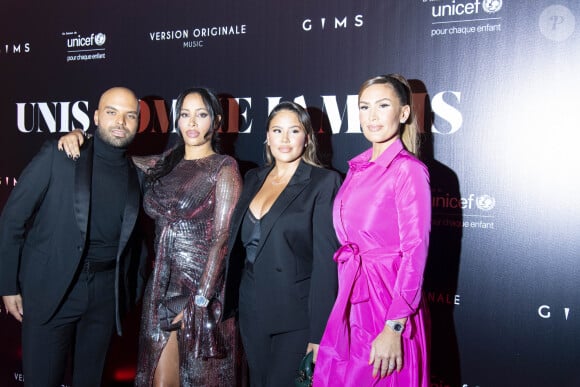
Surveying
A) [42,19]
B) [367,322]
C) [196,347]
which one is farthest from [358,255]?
[42,19]

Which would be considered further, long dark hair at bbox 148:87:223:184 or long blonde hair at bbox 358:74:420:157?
long dark hair at bbox 148:87:223:184

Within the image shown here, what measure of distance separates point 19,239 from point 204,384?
1188 mm

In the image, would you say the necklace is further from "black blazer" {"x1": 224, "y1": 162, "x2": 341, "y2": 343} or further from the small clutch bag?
the small clutch bag

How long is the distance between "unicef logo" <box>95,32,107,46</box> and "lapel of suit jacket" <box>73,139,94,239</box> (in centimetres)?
163

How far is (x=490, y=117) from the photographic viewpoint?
3164mm

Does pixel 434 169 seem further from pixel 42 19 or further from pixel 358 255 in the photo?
pixel 42 19

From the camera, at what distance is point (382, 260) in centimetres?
230

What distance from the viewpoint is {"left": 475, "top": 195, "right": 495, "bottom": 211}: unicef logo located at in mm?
3199

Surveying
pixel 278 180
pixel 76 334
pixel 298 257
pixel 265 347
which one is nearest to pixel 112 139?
pixel 278 180

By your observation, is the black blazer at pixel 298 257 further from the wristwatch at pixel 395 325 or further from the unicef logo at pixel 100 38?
the unicef logo at pixel 100 38

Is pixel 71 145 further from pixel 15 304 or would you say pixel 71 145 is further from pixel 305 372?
pixel 305 372

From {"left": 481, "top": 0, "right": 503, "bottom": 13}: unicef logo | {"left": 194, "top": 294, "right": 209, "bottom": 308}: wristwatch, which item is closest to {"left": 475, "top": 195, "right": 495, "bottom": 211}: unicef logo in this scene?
{"left": 481, "top": 0, "right": 503, "bottom": 13}: unicef logo

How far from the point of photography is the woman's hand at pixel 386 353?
2.19 meters

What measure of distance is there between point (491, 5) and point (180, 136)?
6.03 feet
